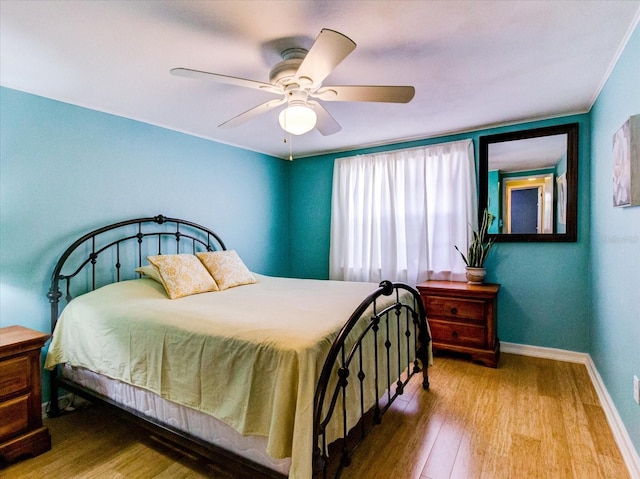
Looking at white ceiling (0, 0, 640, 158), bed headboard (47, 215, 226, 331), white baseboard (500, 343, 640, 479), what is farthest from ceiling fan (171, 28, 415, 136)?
white baseboard (500, 343, 640, 479)

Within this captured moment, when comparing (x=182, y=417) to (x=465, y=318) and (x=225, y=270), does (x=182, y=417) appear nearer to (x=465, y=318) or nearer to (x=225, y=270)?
(x=225, y=270)

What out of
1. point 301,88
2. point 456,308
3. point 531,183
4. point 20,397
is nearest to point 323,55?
point 301,88

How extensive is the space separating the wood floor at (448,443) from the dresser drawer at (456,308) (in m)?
0.66

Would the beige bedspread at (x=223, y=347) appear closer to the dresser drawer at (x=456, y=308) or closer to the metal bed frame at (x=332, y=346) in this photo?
the metal bed frame at (x=332, y=346)

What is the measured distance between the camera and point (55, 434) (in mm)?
2277

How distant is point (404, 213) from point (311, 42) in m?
2.53

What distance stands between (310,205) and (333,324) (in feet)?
10.6

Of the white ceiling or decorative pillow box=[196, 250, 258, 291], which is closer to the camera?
the white ceiling

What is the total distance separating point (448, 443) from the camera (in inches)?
82.0

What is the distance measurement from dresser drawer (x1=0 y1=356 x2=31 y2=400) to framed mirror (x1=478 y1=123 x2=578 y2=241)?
3958mm

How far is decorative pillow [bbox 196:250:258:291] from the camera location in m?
3.06

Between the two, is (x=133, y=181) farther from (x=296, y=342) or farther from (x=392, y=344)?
(x=392, y=344)

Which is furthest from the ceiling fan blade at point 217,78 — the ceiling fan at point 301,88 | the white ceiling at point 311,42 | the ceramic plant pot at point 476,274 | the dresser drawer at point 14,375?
the ceramic plant pot at point 476,274

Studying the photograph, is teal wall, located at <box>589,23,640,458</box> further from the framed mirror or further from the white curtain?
the white curtain
